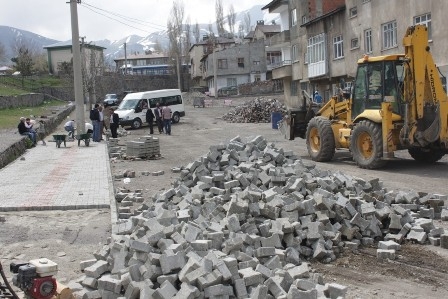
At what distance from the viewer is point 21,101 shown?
53.4m

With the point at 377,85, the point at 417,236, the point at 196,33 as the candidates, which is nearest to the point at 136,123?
the point at 377,85

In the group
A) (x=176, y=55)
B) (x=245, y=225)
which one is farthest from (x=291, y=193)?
(x=176, y=55)

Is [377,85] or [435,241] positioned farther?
[377,85]

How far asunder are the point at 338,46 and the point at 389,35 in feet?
21.7

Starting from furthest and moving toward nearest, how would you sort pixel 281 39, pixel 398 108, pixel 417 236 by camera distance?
pixel 281 39 < pixel 398 108 < pixel 417 236

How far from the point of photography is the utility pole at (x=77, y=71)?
27.2 m

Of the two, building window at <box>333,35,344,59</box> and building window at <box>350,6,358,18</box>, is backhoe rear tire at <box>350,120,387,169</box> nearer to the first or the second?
building window at <box>350,6,358,18</box>

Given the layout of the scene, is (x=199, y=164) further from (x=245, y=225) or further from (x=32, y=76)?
(x=32, y=76)

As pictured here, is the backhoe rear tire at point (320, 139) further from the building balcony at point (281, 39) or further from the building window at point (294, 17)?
the building balcony at point (281, 39)

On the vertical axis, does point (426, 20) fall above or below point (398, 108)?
above

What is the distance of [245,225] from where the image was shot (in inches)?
330

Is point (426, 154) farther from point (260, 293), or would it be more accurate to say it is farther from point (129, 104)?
point (129, 104)

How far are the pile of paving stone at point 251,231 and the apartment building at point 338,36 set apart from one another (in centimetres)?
809

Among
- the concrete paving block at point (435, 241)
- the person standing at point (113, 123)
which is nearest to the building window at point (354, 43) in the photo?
the person standing at point (113, 123)
